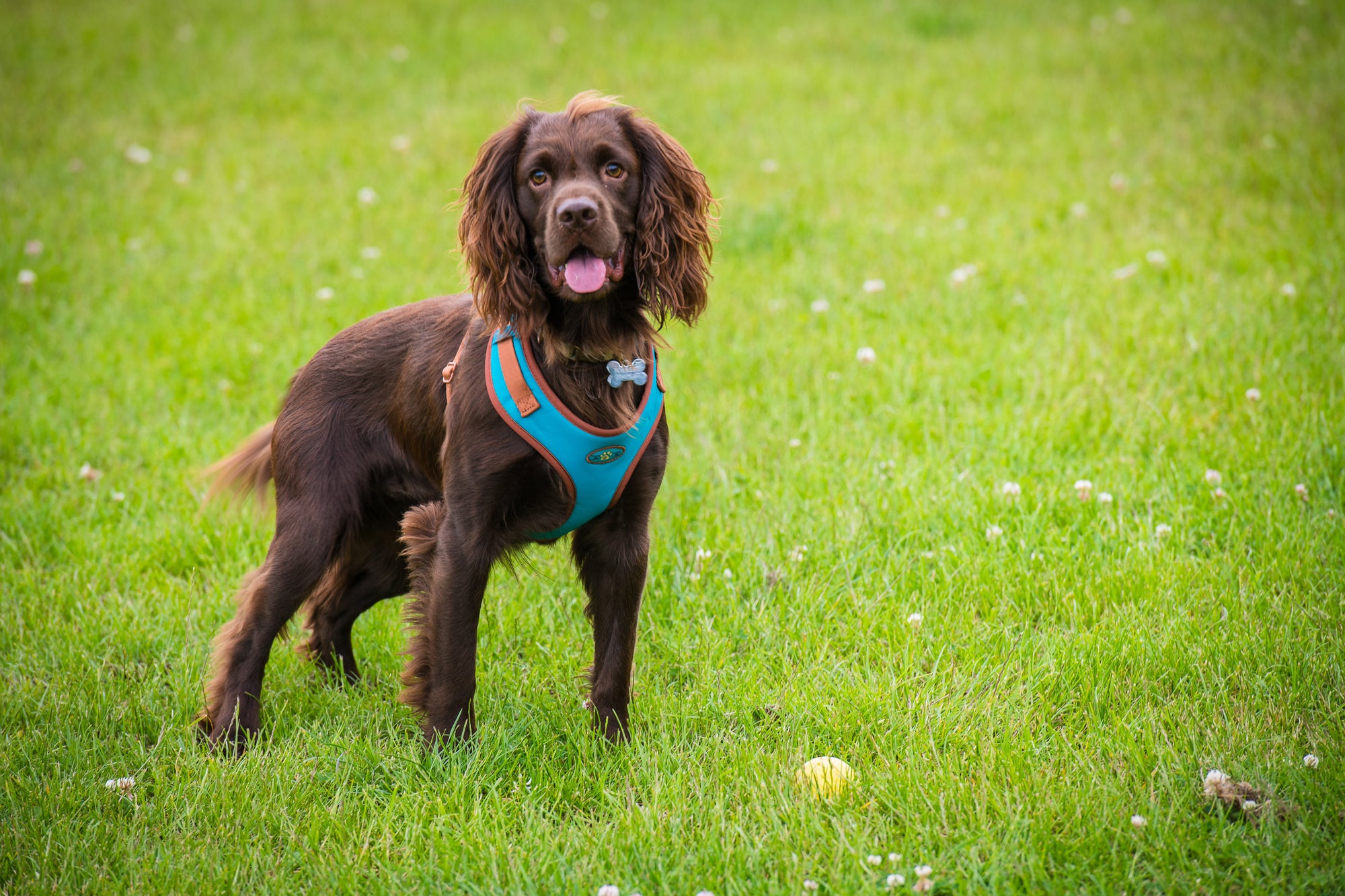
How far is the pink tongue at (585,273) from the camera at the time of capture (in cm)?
259

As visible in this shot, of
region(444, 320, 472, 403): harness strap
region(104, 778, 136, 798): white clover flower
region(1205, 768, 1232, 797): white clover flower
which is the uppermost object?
region(444, 320, 472, 403): harness strap

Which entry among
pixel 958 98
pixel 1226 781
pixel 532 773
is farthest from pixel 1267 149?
pixel 532 773

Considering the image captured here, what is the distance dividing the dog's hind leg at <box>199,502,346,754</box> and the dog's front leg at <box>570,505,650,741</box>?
2.44ft

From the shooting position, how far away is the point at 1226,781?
2369mm

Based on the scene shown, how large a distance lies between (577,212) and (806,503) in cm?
167

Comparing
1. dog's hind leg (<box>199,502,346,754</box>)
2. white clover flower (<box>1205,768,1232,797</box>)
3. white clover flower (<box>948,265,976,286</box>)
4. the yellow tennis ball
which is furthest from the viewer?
white clover flower (<box>948,265,976,286</box>)

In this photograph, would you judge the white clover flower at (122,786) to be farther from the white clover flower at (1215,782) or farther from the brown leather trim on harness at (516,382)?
the white clover flower at (1215,782)

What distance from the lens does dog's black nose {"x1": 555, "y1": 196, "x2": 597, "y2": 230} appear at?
8.32 feet

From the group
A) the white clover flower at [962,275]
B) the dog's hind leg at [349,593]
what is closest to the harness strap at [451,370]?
the dog's hind leg at [349,593]

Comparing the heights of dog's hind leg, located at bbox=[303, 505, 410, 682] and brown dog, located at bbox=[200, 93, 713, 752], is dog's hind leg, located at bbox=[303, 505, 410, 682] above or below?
below

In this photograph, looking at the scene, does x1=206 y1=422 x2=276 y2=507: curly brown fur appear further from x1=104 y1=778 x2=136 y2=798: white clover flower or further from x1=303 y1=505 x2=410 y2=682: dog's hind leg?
x1=104 y1=778 x2=136 y2=798: white clover flower

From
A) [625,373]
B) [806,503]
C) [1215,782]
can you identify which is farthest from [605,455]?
[1215,782]

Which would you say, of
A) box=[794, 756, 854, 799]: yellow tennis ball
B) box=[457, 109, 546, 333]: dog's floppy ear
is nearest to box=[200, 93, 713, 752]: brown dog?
box=[457, 109, 546, 333]: dog's floppy ear

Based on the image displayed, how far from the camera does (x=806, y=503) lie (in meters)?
3.85
